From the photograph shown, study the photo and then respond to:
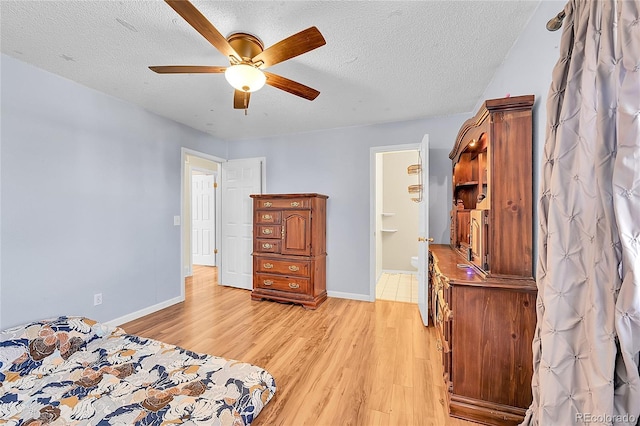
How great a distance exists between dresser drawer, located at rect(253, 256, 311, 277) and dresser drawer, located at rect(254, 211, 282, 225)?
1.69ft

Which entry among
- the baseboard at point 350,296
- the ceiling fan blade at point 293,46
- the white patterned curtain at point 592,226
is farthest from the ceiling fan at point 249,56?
the baseboard at point 350,296

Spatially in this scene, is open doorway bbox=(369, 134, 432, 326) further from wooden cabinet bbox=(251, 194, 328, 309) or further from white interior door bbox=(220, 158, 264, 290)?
white interior door bbox=(220, 158, 264, 290)

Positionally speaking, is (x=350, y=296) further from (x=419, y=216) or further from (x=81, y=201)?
(x=81, y=201)

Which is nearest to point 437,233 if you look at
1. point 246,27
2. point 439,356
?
point 439,356

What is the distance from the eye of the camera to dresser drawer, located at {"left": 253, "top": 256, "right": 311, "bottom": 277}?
3.40 meters

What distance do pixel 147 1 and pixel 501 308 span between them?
2.73 meters

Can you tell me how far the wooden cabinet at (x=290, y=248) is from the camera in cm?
340

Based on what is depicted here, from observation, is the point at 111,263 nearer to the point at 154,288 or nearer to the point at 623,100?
the point at 154,288

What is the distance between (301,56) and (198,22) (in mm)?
883

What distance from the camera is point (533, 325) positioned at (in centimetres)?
144

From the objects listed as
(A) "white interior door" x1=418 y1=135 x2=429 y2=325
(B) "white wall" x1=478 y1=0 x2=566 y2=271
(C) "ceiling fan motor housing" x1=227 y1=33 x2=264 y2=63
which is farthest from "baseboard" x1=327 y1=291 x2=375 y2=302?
(C) "ceiling fan motor housing" x1=227 y1=33 x2=264 y2=63

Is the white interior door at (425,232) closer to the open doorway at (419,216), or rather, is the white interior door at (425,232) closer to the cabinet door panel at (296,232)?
the open doorway at (419,216)

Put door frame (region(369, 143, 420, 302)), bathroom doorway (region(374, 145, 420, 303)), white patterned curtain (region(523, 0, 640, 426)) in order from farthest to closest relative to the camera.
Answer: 1. bathroom doorway (region(374, 145, 420, 303))
2. door frame (region(369, 143, 420, 302))
3. white patterned curtain (region(523, 0, 640, 426))

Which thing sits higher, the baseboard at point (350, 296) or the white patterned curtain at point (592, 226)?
the white patterned curtain at point (592, 226)
